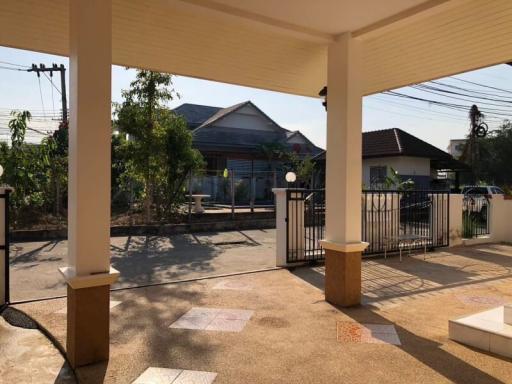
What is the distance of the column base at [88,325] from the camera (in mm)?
3158

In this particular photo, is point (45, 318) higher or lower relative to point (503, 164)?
lower

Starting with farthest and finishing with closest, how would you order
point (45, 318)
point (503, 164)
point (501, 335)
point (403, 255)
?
point (503, 164), point (403, 255), point (45, 318), point (501, 335)

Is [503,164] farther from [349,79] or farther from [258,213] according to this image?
[349,79]

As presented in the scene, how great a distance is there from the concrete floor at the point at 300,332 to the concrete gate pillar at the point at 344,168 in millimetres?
410

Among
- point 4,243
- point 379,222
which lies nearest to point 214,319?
point 4,243

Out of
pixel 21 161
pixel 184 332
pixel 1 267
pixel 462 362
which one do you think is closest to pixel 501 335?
pixel 462 362

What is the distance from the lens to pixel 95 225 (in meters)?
3.20

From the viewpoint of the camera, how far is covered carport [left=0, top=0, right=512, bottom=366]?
317 cm

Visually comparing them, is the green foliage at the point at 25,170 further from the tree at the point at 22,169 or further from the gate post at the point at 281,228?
the gate post at the point at 281,228

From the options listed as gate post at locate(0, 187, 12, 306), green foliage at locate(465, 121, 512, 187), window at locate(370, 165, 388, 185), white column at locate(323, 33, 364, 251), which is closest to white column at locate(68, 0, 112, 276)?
gate post at locate(0, 187, 12, 306)

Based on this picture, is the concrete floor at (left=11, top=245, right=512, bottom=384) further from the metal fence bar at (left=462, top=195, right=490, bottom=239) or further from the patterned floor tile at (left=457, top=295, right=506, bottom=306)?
the metal fence bar at (left=462, top=195, right=490, bottom=239)

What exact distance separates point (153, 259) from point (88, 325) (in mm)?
4962

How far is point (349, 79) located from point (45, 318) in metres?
4.13

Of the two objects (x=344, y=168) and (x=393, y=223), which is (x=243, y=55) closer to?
(x=344, y=168)
